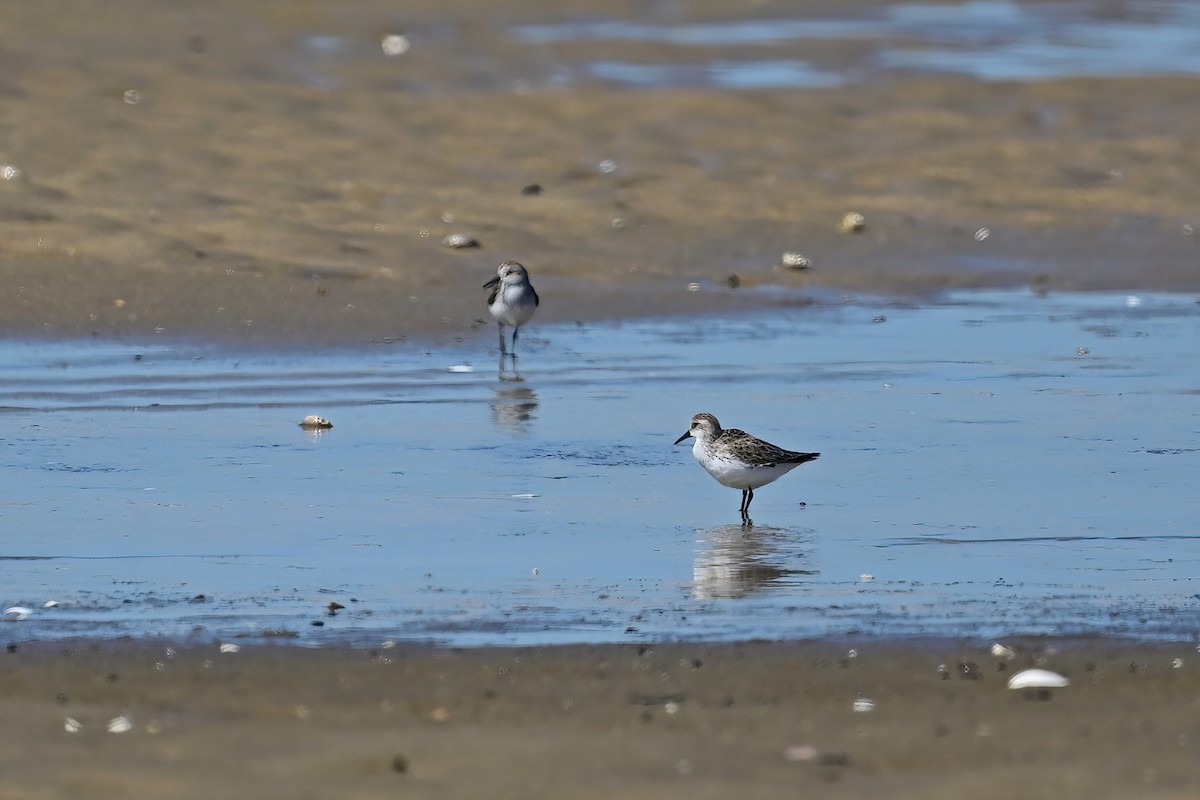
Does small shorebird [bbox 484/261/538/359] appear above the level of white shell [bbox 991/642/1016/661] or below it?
above

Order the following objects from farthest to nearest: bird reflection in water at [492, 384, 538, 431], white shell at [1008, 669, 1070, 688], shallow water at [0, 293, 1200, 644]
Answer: bird reflection in water at [492, 384, 538, 431] → shallow water at [0, 293, 1200, 644] → white shell at [1008, 669, 1070, 688]

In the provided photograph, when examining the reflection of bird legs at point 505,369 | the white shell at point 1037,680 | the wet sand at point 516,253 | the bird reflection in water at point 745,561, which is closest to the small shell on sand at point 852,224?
the wet sand at point 516,253

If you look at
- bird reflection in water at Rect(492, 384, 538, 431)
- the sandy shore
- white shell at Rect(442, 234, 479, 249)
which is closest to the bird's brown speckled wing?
bird reflection in water at Rect(492, 384, 538, 431)

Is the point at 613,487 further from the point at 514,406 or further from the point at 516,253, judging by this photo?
the point at 516,253

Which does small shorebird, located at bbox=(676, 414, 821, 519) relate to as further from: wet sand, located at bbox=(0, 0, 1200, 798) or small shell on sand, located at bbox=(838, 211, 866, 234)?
Result: small shell on sand, located at bbox=(838, 211, 866, 234)

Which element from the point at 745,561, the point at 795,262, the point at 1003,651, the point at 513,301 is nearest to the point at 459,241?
the point at 795,262

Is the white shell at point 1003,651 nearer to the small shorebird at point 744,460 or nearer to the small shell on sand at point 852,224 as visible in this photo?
the small shorebird at point 744,460

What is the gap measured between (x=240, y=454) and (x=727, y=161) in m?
10.3

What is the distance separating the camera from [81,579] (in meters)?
7.54

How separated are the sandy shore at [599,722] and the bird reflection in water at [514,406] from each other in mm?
4660

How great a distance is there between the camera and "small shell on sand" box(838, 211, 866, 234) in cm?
1761

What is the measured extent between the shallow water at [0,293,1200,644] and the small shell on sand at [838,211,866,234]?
117 inches

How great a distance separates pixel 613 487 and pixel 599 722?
12.5 feet

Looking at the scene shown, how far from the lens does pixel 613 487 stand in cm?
951
